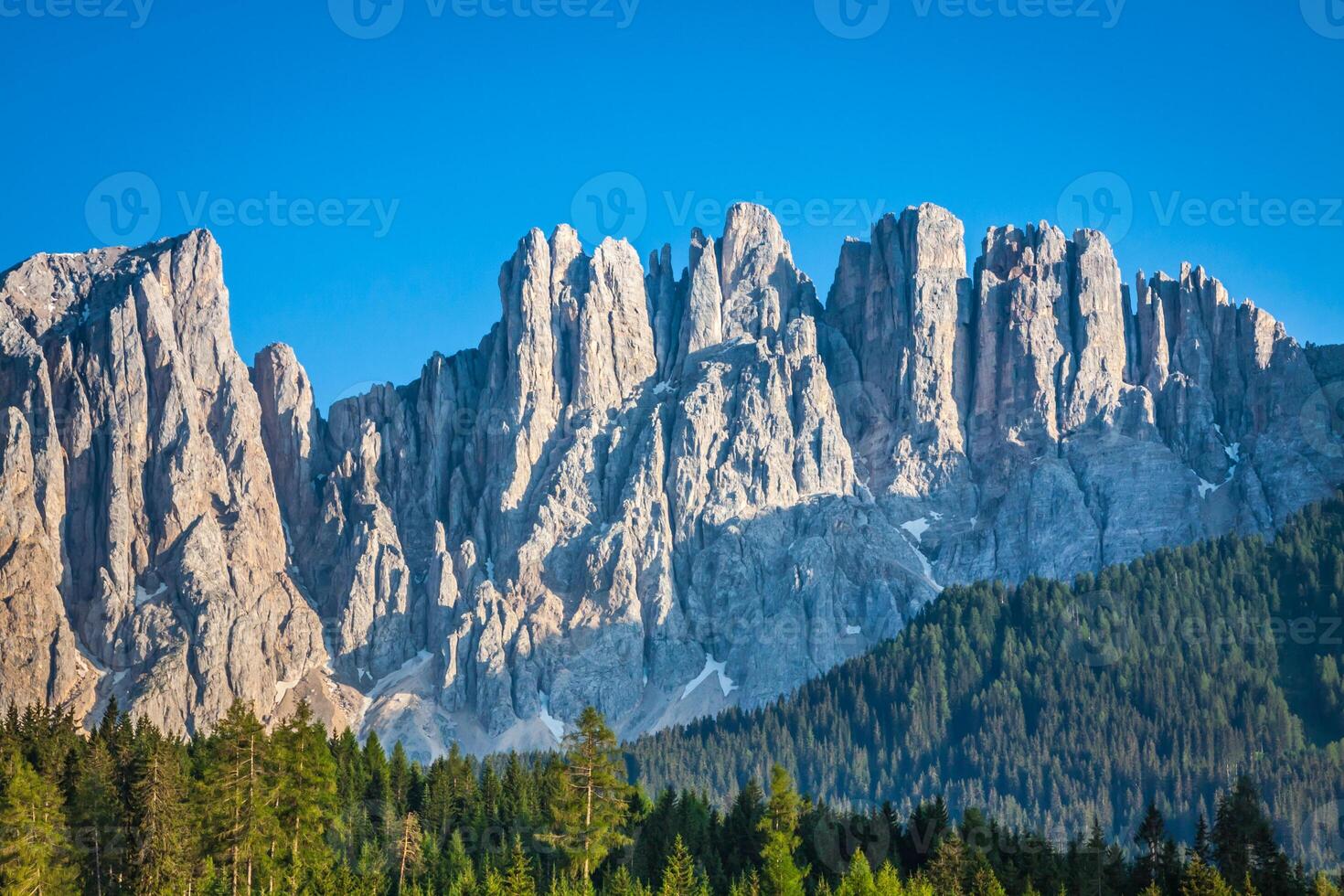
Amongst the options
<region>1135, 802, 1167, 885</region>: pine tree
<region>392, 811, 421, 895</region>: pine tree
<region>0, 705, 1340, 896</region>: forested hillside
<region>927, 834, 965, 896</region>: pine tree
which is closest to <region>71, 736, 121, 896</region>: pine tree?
<region>0, 705, 1340, 896</region>: forested hillside

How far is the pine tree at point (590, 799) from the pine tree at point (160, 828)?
1620 centimetres

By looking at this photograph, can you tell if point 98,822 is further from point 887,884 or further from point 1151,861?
point 1151,861

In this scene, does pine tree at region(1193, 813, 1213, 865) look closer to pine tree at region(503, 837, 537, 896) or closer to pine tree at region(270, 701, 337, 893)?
pine tree at region(503, 837, 537, 896)

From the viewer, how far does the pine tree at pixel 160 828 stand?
79938mm

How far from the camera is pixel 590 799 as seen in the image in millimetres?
81562

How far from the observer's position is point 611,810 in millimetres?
81875

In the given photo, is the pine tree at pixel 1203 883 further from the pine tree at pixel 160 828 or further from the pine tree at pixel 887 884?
the pine tree at pixel 160 828

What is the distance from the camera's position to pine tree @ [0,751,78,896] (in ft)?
252

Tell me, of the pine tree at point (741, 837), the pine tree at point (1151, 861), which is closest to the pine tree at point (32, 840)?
the pine tree at point (741, 837)

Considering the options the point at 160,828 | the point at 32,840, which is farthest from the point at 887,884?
the point at 32,840

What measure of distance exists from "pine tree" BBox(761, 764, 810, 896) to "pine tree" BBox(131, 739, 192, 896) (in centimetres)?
2651

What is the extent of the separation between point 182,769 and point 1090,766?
112 metres

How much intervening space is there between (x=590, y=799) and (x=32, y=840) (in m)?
23.8

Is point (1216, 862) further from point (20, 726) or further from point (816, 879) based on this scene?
point (20, 726)
